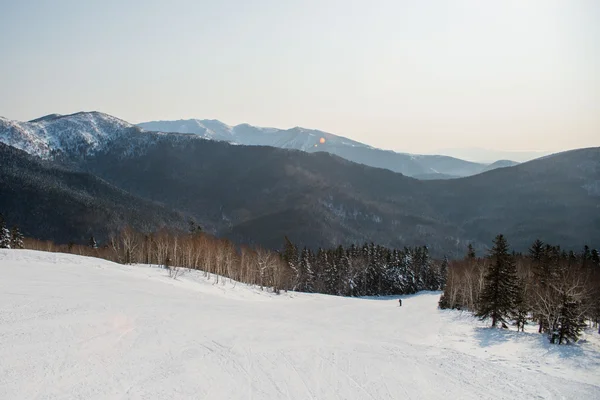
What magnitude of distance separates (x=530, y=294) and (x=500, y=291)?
10.8 metres

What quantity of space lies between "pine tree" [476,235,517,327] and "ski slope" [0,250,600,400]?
19.0 feet

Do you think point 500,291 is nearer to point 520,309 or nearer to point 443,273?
point 520,309

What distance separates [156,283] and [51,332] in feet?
75.9

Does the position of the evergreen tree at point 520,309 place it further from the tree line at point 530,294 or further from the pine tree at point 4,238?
the pine tree at point 4,238

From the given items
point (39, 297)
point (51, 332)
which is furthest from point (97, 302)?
point (51, 332)

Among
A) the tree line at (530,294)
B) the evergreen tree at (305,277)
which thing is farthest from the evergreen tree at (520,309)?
the evergreen tree at (305,277)

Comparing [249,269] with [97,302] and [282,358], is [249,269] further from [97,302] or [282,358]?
[282,358]

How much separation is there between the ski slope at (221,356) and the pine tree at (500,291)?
Answer: 5791 mm

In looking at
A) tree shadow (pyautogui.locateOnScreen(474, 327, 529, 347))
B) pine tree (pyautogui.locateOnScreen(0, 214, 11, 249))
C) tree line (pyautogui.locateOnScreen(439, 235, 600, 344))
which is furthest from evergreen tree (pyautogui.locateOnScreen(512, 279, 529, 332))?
pine tree (pyautogui.locateOnScreen(0, 214, 11, 249))

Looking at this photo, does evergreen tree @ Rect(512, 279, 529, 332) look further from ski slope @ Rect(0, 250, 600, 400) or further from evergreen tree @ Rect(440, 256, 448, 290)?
evergreen tree @ Rect(440, 256, 448, 290)

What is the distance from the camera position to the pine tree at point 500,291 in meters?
42.8

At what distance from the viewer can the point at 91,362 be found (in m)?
18.4

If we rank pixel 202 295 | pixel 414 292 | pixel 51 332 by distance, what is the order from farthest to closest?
pixel 414 292
pixel 202 295
pixel 51 332

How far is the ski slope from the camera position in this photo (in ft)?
55.7
